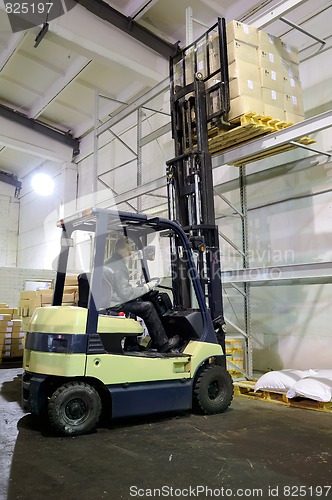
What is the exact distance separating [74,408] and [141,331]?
3.08ft

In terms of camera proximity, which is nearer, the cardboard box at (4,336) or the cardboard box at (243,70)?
the cardboard box at (243,70)

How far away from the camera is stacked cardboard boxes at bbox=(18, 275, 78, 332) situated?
7.55m

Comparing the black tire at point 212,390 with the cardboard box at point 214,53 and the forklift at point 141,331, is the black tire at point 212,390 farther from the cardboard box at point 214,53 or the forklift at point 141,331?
the cardboard box at point 214,53

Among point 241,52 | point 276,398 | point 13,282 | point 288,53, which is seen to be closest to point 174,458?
point 276,398

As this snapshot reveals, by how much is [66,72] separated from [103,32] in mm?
2644

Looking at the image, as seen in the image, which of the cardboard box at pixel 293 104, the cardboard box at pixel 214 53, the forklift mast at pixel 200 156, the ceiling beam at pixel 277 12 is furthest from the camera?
the cardboard box at pixel 293 104

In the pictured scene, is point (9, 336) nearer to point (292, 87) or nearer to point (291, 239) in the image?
point (291, 239)

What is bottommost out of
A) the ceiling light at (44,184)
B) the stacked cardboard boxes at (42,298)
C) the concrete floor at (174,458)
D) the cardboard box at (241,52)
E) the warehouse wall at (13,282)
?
the concrete floor at (174,458)

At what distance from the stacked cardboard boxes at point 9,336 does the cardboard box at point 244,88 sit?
808cm

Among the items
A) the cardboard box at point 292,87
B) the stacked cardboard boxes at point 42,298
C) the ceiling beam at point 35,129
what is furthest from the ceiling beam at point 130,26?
the ceiling beam at point 35,129

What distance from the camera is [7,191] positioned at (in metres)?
18.3

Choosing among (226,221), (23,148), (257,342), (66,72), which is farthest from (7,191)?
(257,342)

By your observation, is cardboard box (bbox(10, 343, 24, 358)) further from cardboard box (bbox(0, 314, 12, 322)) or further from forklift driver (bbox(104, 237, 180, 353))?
forklift driver (bbox(104, 237, 180, 353))

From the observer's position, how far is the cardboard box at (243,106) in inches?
201
